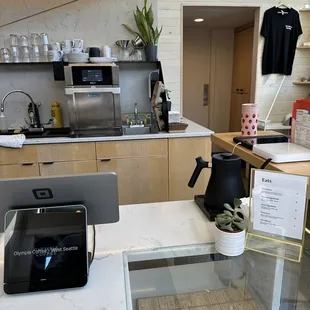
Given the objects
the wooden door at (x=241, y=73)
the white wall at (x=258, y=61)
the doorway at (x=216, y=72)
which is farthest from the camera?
the doorway at (x=216, y=72)

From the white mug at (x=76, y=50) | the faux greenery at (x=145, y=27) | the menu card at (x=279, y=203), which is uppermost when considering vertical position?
the faux greenery at (x=145, y=27)

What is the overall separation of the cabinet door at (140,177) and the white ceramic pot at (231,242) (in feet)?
5.90

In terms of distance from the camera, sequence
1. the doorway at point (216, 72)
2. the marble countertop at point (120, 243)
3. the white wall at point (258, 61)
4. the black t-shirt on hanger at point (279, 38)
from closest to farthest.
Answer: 1. the marble countertop at point (120, 243)
2. the white wall at point (258, 61)
3. the black t-shirt on hanger at point (279, 38)
4. the doorway at point (216, 72)

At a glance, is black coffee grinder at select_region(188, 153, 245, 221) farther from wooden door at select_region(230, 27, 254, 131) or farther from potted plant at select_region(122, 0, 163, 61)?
wooden door at select_region(230, 27, 254, 131)

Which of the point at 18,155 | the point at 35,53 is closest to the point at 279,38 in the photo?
the point at 35,53

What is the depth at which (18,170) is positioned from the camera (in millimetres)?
2629

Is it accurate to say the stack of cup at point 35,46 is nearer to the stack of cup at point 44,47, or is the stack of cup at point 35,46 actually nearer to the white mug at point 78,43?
the stack of cup at point 44,47

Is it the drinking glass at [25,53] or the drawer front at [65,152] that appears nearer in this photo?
the drawer front at [65,152]

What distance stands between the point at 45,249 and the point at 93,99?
2066mm

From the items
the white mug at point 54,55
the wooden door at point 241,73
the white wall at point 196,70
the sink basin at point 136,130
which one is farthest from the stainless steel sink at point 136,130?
the white wall at point 196,70

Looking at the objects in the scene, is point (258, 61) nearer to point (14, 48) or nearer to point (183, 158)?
point (183, 158)

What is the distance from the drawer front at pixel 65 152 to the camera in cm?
261

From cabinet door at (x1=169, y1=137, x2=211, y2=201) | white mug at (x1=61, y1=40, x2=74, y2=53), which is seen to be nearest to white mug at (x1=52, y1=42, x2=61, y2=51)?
white mug at (x1=61, y1=40, x2=74, y2=53)

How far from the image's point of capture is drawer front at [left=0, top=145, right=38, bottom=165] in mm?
2574
